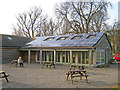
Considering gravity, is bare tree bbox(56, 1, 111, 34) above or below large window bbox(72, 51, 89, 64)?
above

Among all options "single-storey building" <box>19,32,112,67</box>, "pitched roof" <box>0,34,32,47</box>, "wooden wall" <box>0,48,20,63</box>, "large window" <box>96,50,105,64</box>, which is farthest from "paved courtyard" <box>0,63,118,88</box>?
"pitched roof" <box>0,34,32,47</box>

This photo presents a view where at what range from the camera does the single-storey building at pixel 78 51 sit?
50.2ft

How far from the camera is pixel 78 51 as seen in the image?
16.7 meters

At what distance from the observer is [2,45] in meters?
20.4

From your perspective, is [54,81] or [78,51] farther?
[78,51]

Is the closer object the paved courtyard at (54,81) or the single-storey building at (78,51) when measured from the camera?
the paved courtyard at (54,81)

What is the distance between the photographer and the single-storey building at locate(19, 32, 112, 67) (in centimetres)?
1530

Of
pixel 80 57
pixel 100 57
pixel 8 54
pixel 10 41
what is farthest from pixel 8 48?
pixel 100 57

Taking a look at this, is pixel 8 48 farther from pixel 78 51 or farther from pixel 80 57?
pixel 80 57

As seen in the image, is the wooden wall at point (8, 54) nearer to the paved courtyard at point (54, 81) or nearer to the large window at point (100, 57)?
the paved courtyard at point (54, 81)

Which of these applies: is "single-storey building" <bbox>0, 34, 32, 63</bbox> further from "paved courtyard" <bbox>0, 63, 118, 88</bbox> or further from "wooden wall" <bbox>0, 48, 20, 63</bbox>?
"paved courtyard" <bbox>0, 63, 118, 88</bbox>

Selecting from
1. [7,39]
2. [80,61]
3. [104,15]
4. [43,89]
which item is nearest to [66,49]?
[80,61]

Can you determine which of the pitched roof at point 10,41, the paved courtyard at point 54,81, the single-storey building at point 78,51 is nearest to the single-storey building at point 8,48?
the pitched roof at point 10,41

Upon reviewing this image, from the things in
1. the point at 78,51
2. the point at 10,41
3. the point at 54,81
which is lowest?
the point at 54,81
